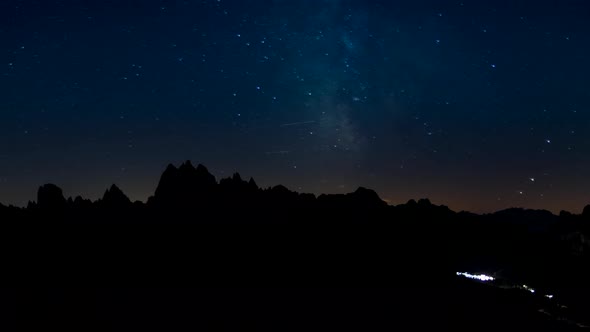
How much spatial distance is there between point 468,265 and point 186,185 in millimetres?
53707

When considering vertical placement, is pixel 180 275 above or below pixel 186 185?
below

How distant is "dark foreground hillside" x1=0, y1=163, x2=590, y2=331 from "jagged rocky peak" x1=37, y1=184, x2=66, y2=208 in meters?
0.19

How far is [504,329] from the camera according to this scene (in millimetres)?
24750

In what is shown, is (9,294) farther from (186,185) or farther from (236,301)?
(186,185)

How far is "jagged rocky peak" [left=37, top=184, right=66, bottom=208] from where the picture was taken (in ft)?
260

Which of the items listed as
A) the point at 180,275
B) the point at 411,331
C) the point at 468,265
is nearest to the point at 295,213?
the point at 180,275

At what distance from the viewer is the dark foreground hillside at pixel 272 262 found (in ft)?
98.6

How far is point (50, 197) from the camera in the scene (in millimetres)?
80000

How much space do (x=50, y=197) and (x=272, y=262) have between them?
4729 cm

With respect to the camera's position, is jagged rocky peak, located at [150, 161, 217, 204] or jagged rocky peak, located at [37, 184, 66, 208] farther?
jagged rocky peak, located at [150, 161, 217, 204]

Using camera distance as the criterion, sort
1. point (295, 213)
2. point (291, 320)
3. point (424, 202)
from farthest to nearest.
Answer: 1. point (424, 202)
2. point (295, 213)
3. point (291, 320)

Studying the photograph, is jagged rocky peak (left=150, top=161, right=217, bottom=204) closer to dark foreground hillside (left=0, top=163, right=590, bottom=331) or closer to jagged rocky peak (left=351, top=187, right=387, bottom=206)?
dark foreground hillside (left=0, top=163, right=590, bottom=331)

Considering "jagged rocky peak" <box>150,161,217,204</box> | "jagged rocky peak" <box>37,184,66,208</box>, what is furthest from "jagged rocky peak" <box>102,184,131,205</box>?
"jagged rocky peak" <box>37,184,66,208</box>

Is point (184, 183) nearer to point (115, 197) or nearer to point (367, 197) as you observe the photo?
point (115, 197)
